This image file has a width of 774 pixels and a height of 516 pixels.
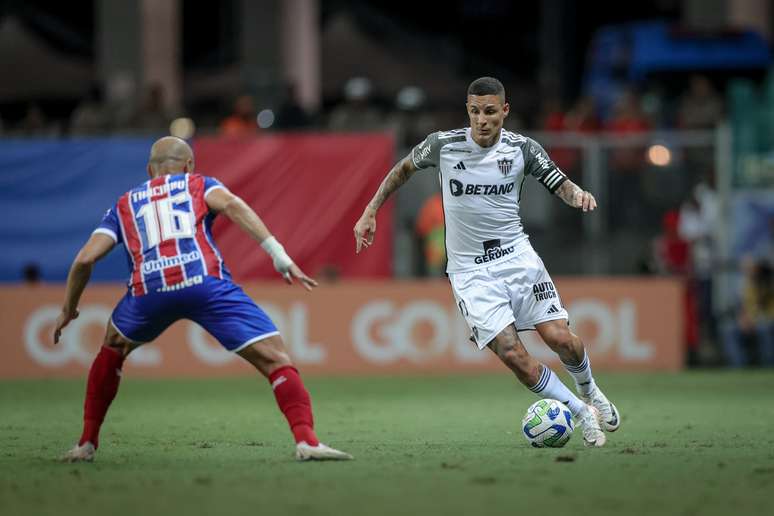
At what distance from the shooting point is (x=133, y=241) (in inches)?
351

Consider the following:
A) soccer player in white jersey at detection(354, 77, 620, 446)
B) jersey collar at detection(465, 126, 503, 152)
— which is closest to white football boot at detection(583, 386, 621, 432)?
soccer player in white jersey at detection(354, 77, 620, 446)

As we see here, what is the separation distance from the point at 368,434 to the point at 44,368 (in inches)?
365

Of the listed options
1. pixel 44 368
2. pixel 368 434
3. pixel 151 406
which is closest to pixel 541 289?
pixel 368 434

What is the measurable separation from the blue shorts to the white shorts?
5.77ft

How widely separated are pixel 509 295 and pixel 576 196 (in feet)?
2.79

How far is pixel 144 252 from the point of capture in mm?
8836

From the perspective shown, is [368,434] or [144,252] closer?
[144,252]

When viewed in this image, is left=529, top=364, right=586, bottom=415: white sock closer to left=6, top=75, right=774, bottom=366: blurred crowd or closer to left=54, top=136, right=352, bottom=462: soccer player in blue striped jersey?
left=54, top=136, right=352, bottom=462: soccer player in blue striped jersey

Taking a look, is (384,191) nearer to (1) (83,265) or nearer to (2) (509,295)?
(2) (509,295)

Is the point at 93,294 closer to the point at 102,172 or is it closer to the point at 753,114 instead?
the point at 102,172

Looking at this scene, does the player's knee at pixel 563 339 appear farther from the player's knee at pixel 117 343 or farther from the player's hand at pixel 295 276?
the player's knee at pixel 117 343

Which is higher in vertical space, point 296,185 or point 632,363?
point 296,185

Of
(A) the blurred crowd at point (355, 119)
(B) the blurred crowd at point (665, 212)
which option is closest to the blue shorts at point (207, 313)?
(B) the blurred crowd at point (665, 212)

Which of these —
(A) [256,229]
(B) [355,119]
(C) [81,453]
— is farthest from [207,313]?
(B) [355,119]
